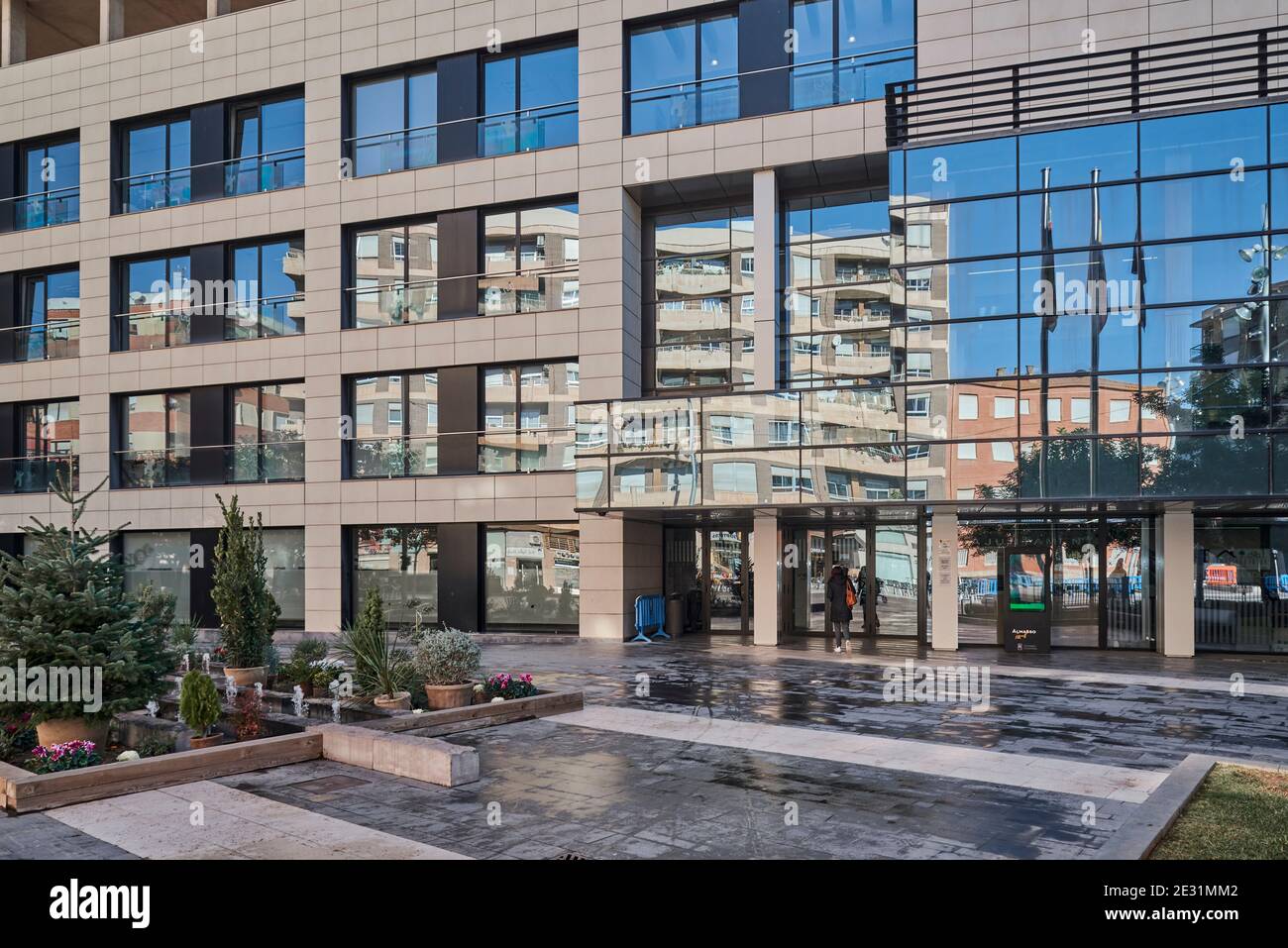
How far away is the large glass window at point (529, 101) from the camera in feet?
85.5

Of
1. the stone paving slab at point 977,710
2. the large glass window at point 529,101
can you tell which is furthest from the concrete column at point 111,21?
the stone paving slab at point 977,710

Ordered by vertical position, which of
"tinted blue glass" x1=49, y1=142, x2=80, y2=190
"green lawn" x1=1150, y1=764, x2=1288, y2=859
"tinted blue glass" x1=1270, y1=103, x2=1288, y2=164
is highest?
"tinted blue glass" x1=49, y1=142, x2=80, y2=190

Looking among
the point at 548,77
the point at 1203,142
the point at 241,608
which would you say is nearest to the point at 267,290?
the point at 548,77

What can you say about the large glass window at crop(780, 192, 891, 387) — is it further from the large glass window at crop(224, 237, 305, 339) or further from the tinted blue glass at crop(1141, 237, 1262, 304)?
the large glass window at crop(224, 237, 305, 339)

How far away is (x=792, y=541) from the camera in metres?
25.2

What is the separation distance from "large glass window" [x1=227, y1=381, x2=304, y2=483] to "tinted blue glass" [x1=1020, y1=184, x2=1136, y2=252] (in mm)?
19525

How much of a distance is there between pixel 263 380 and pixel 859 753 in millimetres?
22623

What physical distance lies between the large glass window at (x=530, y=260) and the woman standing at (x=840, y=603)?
9.49m

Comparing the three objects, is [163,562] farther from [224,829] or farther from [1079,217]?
[1079,217]

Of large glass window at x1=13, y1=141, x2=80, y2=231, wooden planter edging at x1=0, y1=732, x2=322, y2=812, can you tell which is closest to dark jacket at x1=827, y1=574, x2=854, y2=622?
wooden planter edging at x1=0, y1=732, x2=322, y2=812

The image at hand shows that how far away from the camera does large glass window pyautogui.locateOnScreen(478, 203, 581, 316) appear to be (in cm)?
2559

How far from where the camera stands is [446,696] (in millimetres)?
13453
